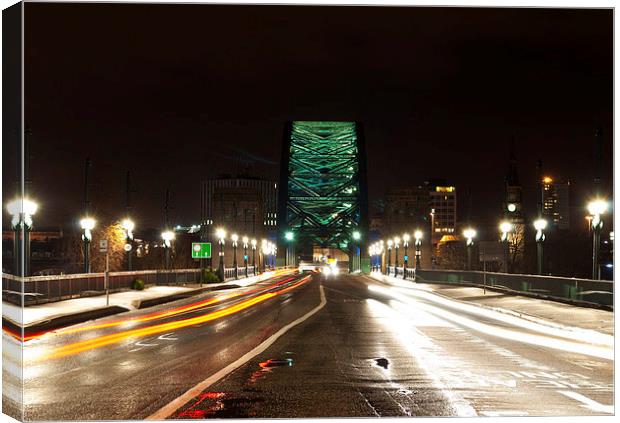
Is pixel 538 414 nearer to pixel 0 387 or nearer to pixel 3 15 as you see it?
pixel 0 387

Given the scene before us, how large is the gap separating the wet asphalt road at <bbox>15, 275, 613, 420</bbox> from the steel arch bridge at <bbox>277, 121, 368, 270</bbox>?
137 metres

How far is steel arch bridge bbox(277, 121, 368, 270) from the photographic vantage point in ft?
539

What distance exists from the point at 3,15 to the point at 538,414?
822 cm

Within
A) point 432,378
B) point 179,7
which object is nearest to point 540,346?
point 432,378

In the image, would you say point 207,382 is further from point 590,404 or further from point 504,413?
point 590,404

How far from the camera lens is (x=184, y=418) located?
956cm

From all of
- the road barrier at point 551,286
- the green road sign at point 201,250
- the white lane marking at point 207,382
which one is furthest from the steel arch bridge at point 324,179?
the white lane marking at point 207,382

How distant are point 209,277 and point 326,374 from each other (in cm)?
5698

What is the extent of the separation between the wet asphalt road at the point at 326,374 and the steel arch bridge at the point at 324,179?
137 m

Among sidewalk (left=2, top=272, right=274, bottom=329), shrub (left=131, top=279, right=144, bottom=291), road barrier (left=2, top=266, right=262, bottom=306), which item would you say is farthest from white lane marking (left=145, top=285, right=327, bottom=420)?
shrub (left=131, top=279, right=144, bottom=291)

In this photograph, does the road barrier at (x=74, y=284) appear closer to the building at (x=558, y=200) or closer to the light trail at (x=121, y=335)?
the light trail at (x=121, y=335)

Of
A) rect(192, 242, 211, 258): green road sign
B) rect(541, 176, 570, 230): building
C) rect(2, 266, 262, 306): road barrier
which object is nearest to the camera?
rect(2, 266, 262, 306): road barrier

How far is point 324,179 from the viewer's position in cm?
16850

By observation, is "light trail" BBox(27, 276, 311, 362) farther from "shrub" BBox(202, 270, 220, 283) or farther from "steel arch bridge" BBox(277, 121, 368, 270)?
"steel arch bridge" BBox(277, 121, 368, 270)
